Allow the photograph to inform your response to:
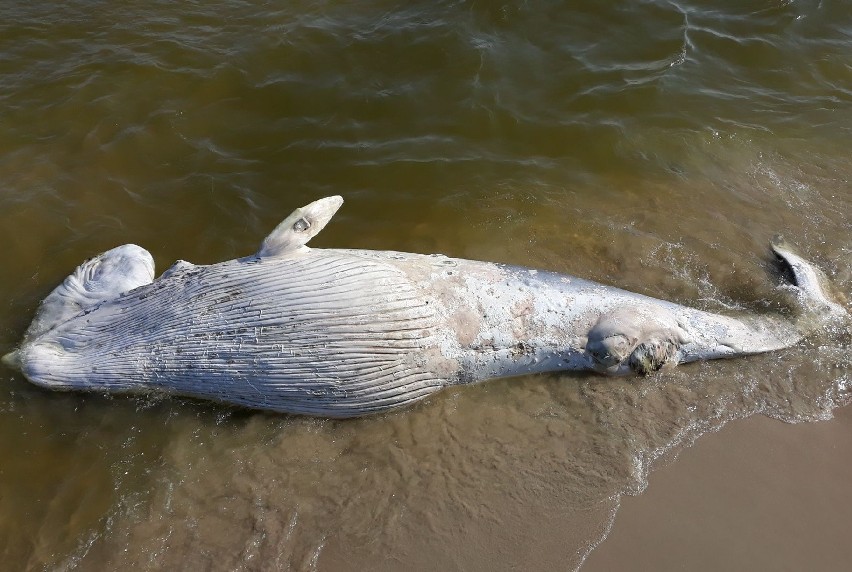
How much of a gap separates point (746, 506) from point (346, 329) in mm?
3522

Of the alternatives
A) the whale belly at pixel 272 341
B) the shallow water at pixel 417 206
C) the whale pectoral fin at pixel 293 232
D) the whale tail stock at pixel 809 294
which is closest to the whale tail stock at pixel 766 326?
the whale tail stock at pixel 809 294

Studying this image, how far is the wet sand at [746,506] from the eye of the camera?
184 inches

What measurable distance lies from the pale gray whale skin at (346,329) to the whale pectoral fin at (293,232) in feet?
0.04

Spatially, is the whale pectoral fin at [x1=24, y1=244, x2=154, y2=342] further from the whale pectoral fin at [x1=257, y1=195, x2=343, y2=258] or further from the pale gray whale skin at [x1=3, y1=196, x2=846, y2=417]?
the whale pectoral fin at [x1=257, y1=195, x2=343, y2=258]

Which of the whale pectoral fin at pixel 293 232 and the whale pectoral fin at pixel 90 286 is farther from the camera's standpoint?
the whale pectoral fin at pixel 90 286

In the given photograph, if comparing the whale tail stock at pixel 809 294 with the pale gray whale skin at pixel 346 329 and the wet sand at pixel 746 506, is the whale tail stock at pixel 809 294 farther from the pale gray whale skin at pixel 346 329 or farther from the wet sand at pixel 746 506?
the wet sand at pixel 746 506

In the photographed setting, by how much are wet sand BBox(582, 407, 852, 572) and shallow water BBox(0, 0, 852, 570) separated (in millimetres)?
176

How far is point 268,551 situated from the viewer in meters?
5.08

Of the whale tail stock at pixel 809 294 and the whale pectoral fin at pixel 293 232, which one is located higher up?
the whale pectoral fin at pixel 293 232

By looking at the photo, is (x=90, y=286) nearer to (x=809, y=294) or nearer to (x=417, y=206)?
(x=417, y=206)

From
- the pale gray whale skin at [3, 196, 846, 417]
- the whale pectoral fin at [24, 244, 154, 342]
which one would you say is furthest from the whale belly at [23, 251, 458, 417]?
the whale pectoral fin at [24, 244, 154, 342]

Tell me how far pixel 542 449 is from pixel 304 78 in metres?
6.38

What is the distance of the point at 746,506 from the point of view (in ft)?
16.2

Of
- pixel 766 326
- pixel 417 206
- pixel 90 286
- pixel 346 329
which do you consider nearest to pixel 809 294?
pixel 766 326
